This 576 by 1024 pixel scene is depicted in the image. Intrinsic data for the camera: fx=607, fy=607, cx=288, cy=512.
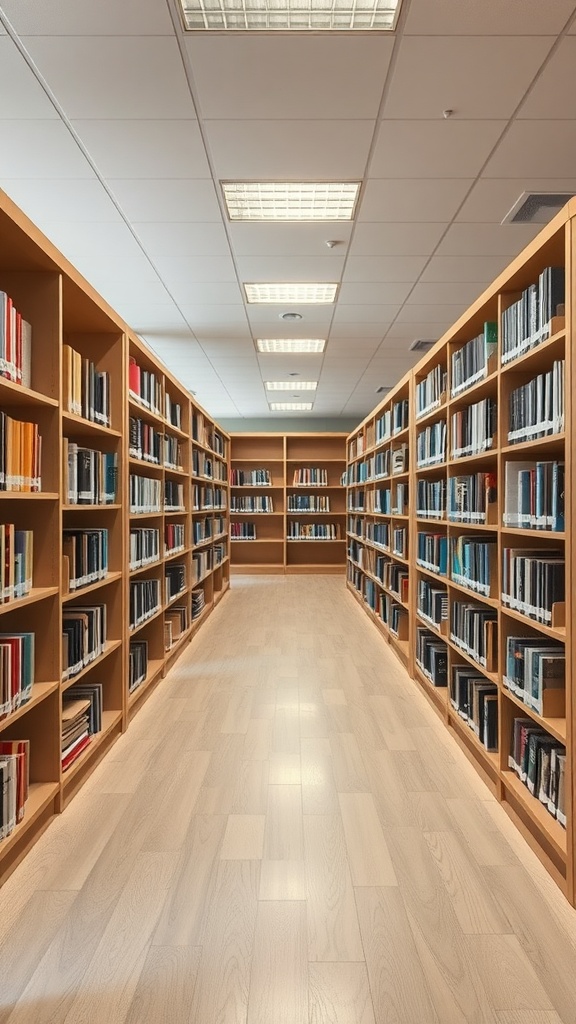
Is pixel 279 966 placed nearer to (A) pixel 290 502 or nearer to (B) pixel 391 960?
(B) pixel 391 960

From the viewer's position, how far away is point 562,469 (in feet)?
6.51

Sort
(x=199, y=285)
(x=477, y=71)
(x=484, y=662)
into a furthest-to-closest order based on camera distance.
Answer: (x=199, y=285) → (x=484, y=662) → (x=477, y=71)

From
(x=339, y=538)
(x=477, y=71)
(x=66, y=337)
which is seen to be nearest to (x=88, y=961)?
(x=66, y=337)

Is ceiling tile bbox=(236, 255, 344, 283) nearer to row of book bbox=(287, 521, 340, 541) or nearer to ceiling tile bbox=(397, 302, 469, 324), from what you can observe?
ceiling tile bbox=(397, 302, 469, 324)

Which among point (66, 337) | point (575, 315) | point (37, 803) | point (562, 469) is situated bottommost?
point (37, 803)

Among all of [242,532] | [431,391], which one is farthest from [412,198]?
[242,532]

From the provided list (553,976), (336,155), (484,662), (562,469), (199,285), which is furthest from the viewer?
(199,285)

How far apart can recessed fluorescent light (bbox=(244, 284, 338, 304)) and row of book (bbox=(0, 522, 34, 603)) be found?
338 centimetres

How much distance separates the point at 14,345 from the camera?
6.74 feet

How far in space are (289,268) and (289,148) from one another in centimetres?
150

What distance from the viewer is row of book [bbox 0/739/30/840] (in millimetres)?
1852

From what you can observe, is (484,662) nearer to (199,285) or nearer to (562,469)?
(562,469)

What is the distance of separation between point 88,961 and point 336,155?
11.0 feet

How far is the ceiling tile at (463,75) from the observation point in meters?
2.24
